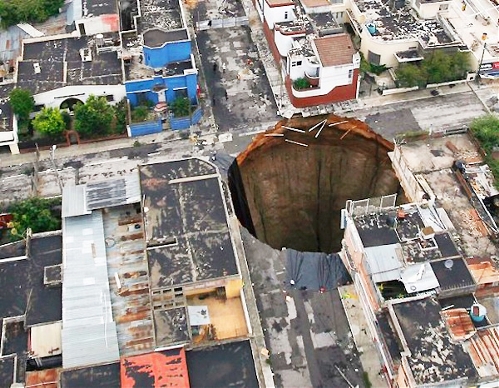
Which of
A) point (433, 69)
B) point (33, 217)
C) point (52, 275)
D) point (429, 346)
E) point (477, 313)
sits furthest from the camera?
point (433, 69)

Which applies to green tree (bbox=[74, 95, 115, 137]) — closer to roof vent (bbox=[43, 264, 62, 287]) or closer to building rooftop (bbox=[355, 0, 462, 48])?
roof vent (bbox=[43, 264, 62, 287])

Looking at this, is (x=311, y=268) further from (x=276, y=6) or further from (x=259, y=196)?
(x=276, y=6)

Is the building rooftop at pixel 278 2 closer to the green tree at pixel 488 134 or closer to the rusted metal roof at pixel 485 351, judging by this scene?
the green tree at pixel 488 134

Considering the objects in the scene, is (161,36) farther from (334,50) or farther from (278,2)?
(334,50)

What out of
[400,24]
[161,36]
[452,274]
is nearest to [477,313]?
[452,274]

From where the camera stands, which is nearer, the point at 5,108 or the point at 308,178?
the point at 5,108

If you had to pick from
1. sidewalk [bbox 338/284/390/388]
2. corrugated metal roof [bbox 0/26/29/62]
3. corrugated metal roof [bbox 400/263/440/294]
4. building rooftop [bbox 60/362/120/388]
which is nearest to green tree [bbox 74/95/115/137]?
corrugated metal roof [bbox 0/26/29/62]

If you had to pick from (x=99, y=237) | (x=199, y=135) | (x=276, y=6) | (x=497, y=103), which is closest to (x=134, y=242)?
(x=99, y=237)

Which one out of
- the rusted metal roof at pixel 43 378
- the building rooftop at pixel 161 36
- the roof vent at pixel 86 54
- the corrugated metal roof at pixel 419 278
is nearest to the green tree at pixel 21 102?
the roof vent at pixel 86 54
